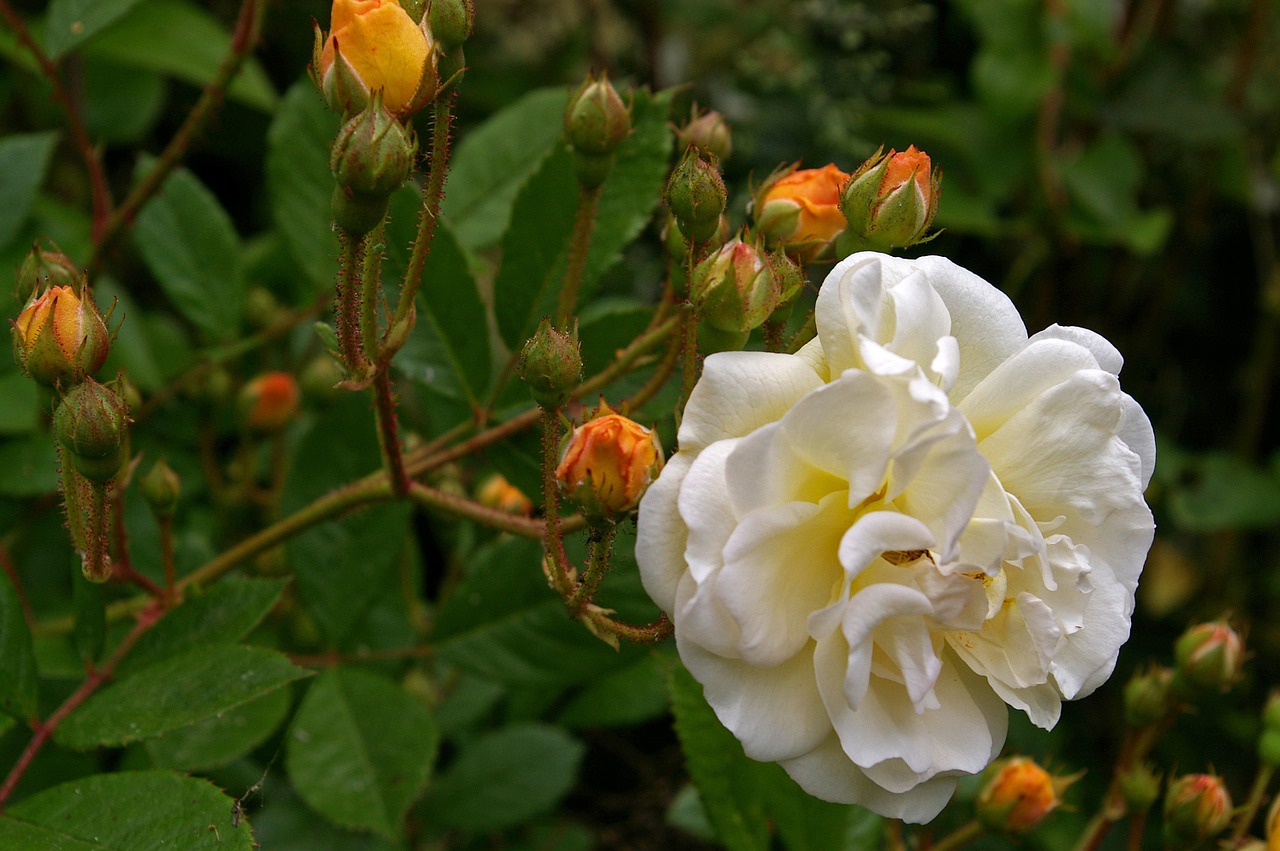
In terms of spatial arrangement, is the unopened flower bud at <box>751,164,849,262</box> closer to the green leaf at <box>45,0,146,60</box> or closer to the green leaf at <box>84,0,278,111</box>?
the green leaf at <box>45,0,146,60</box>

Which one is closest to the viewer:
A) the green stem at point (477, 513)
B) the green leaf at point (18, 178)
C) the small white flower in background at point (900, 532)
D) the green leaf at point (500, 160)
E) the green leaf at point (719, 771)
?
the small white flower in background at point (900, 532)

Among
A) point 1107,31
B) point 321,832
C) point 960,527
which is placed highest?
point 960,527

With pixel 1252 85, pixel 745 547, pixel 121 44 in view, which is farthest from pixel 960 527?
pixel 1252 85

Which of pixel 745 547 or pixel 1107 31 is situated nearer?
pixel 745 547

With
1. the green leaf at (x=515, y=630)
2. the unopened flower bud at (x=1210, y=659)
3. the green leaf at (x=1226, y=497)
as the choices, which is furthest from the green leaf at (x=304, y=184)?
the green leaf at (x=1226, y=497)

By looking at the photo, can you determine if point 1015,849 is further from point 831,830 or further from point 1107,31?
point 1107,31

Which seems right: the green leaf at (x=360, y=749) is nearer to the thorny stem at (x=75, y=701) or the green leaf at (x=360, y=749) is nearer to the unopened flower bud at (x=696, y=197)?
the thorny stem at (x=75, y=701)
